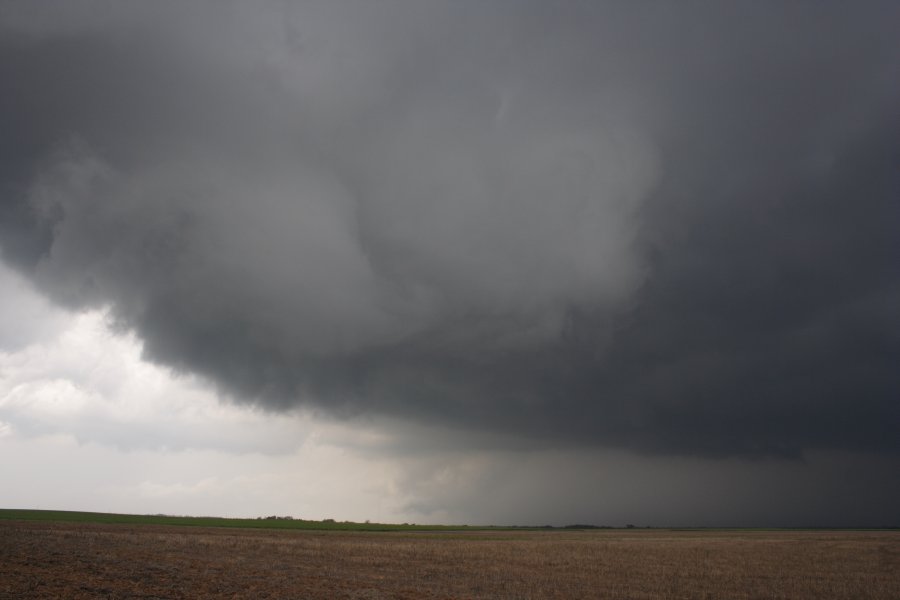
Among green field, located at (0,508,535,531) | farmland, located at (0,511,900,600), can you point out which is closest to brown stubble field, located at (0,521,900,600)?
farmland, located at (0,511,900,600)

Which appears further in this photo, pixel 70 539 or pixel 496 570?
pixel 70 539

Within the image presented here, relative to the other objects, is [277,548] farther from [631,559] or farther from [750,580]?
[750,580]

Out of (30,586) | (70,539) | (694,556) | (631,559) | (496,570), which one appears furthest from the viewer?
(694,556)

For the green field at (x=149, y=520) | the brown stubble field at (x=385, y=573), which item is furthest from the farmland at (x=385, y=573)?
the green field at (x=149, y=520)

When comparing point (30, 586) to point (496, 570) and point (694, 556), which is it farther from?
point (694, 556)

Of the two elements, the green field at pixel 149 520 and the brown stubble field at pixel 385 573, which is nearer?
the brown stubble field at pixel 385 573

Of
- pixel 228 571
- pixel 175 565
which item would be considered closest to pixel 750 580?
pixel 228 571

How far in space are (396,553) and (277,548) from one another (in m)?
10.1

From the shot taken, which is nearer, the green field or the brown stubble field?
the brown stubble field

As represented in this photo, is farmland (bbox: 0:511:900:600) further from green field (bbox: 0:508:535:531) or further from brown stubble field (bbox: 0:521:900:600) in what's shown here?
green field (bbox: 0:508:535:531)

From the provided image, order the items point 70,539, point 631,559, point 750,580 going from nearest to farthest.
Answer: point 750,580 → point 70,539 → point 631,559

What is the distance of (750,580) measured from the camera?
35.3m

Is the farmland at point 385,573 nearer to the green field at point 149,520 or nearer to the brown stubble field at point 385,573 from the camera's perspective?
the brown stubble field at point 385,573

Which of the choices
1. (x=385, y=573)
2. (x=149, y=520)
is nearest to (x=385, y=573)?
(x=385, y=573)
